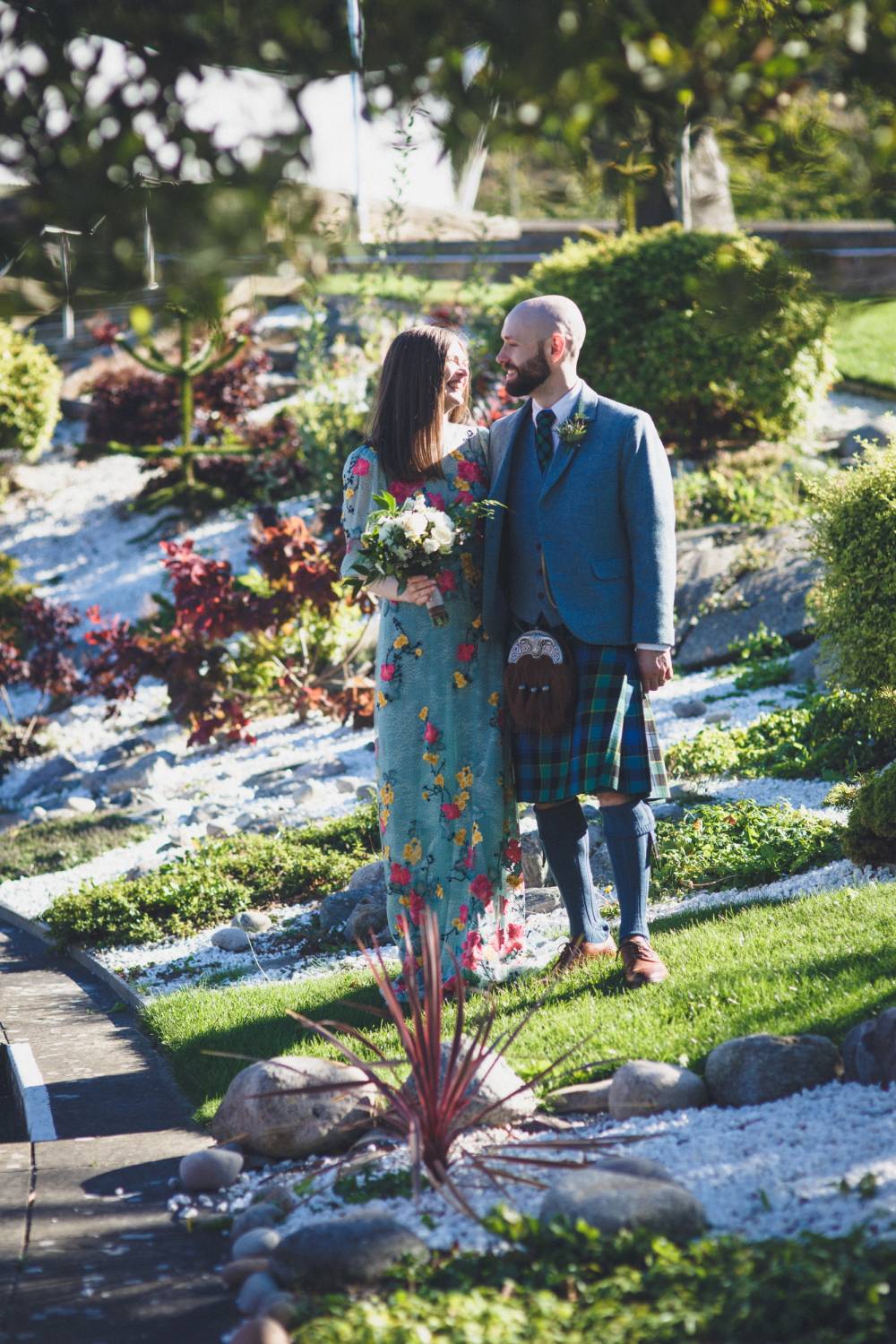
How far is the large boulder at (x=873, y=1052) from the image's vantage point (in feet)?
11.6

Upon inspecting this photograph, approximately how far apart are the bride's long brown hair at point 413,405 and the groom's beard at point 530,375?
236 mm

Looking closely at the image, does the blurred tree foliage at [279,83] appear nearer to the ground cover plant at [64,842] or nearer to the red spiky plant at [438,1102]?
the red spiky plant at [438,1102]

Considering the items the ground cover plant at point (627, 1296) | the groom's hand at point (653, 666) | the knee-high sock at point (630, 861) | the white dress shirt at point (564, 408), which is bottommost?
the ground cover plant at point (627, 1296)

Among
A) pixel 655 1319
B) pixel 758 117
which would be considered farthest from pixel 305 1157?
pixel 758 117

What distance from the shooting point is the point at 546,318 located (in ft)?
14.9

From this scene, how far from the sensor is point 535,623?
4660mm

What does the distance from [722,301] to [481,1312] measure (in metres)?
1.95

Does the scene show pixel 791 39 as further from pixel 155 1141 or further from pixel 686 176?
pixel 686 176

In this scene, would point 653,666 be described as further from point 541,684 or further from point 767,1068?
point 767,1068

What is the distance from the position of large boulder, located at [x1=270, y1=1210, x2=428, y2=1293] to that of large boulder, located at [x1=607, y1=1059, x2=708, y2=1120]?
2.69ft

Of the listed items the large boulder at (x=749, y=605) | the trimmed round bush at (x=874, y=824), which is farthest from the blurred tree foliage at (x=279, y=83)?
the large boulder at (x=749, y=605)

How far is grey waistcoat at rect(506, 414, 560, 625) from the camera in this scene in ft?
15.2

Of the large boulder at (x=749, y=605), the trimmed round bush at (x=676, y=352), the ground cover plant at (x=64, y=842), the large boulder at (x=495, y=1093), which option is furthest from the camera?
the trimmed round bush at (x=676, y=352)

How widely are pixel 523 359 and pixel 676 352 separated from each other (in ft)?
24.6
